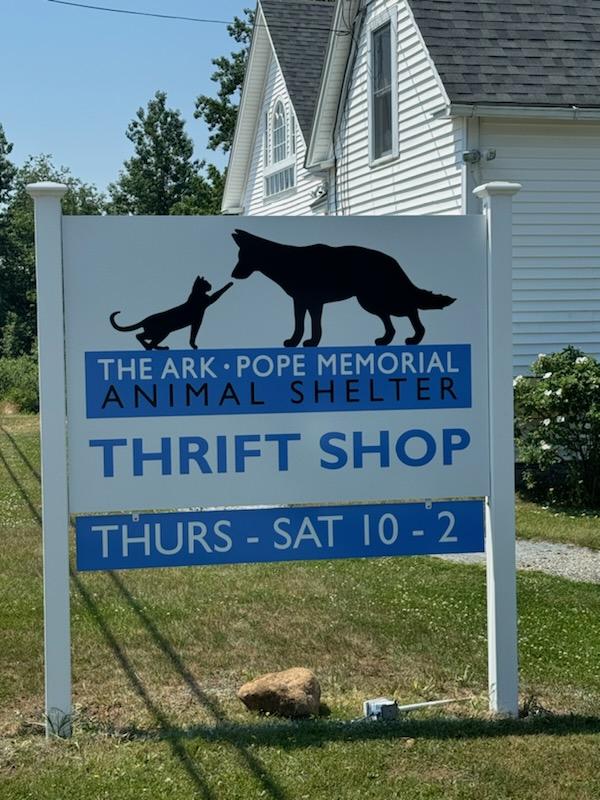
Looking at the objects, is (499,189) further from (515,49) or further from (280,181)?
(280,181)

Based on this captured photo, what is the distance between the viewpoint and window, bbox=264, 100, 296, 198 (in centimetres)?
2077

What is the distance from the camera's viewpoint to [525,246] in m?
12.9

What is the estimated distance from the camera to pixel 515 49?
13273mm

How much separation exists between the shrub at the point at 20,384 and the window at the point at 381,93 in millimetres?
13690

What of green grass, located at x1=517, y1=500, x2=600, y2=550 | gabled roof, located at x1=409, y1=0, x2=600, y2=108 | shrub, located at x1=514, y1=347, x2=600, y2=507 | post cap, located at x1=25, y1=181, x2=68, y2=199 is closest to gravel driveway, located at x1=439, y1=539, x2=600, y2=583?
green grass, located at x1=517, y1=500, x2=600, y2=550

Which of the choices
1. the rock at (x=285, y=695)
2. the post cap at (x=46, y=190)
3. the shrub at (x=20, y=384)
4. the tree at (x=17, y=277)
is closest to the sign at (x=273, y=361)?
the post cap at (x=46, y=190)

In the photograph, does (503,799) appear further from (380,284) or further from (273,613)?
(273,613)

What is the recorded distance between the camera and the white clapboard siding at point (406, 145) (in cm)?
1332

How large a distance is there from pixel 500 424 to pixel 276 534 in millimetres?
1213

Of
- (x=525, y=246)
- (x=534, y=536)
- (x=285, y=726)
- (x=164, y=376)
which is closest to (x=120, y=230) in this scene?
(x=164, y=376)

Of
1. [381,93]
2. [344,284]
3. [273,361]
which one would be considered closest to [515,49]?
[381,93]

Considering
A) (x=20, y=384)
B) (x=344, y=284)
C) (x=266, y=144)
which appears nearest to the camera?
(x=344, y=284)

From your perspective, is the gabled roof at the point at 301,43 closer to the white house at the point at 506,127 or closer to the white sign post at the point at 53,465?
the white house at the point at 506,127

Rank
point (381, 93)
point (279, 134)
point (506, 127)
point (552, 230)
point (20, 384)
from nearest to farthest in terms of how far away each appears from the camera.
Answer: point (506, 127) → point (552, 230) → point (381, 93) → point (279, 134) → point (20, 384)
